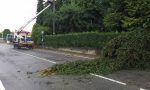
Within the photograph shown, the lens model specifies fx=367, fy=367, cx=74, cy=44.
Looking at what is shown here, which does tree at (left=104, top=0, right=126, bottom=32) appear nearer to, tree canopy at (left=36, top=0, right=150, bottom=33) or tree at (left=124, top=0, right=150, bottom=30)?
tree canopy at (left=36, top=0, right=150, bottom=33)

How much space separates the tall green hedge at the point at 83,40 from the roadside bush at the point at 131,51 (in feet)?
35.1

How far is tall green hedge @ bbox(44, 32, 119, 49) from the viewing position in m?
32.0

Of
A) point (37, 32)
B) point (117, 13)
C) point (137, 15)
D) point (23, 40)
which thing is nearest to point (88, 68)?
point (137, 15)

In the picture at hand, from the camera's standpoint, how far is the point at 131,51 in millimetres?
17125

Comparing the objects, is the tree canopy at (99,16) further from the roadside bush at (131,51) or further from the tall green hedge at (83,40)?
the roadside bush at (131,51)

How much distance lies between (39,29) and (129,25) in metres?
31.8

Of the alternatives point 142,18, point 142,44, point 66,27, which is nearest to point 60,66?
point 142,44

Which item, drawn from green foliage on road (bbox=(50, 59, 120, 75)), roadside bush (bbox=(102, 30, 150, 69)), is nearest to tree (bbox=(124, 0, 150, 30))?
roadside bush (bbox=(102, 30, 150, 69))

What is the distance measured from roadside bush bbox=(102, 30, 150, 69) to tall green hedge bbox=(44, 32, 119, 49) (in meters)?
10.7

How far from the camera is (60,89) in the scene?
459 inches

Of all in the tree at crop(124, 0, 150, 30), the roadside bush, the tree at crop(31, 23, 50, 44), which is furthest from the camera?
the tree at crop(31, 23, 50, 44)

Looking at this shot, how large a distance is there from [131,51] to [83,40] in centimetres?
2040

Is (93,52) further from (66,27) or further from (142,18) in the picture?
(66,27)

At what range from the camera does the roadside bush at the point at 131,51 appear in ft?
55.6
